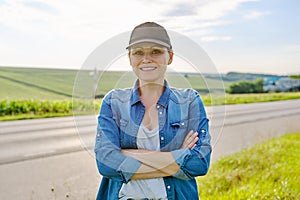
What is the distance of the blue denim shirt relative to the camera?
6.23ft

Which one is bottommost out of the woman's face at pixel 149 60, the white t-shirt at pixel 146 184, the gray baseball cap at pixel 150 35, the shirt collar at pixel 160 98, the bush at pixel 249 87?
the bush at pixel 249 87

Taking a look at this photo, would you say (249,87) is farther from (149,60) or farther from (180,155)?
(149,60)

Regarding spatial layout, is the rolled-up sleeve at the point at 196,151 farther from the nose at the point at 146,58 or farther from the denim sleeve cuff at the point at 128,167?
the nose at the point at 146,58

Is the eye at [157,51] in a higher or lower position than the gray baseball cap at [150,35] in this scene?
lower

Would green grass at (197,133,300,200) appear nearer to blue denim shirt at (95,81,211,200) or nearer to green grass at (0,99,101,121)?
blue denim shirt at (95,81,211,200)

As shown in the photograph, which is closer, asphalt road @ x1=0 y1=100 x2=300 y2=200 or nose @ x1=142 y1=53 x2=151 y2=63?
nose @ x1=142 y1=53 x2=151 y2=63

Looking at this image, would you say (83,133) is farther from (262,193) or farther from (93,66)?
(262,193)

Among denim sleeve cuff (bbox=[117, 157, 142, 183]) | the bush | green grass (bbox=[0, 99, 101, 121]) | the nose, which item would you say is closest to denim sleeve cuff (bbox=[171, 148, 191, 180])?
denim sleeve cuff (bbox=[117, 157, 142, 183])

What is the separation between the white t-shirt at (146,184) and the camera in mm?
1868

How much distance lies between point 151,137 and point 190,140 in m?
0.20

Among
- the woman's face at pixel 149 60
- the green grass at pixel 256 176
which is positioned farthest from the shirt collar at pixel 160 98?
the green grass at pixel 256 176

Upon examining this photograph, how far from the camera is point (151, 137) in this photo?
1.91 metres

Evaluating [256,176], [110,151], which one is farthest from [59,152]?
[110,151]

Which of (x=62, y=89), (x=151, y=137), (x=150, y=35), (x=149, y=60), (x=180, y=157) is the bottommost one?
(x=62, y=89)
